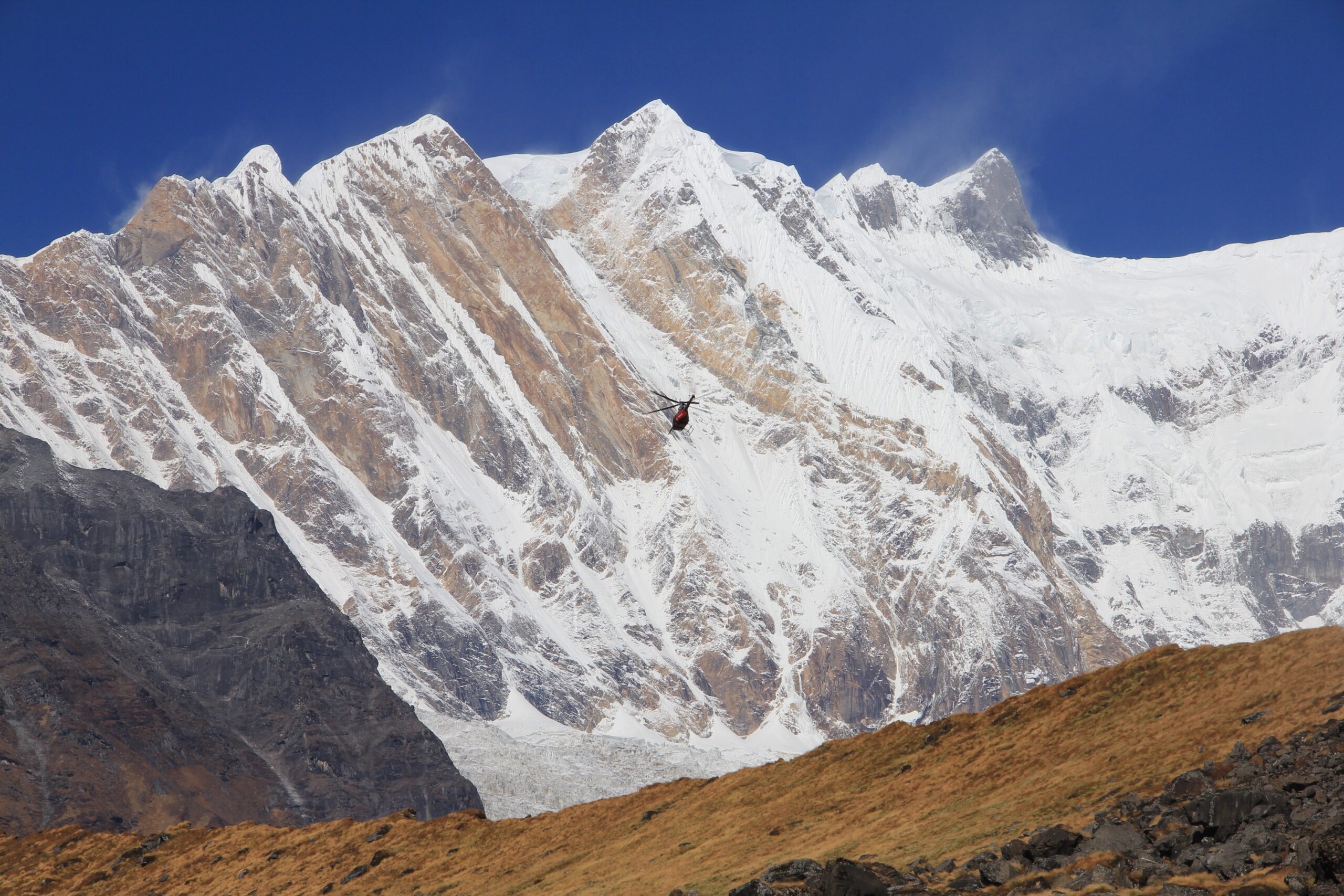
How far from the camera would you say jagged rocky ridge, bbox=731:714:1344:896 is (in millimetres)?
38344

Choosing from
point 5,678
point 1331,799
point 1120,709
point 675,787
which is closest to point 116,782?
point 5,678

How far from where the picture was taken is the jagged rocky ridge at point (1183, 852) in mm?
38344

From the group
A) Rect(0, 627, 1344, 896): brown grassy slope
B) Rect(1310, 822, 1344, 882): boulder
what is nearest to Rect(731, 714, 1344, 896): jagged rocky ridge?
Rect(1310, 822, 1344, 882): boulder

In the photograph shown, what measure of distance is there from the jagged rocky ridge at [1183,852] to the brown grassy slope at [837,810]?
2.75m

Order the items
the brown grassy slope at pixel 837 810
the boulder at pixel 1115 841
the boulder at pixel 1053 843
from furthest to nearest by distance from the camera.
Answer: the brown grassy slope at pixel 837 810, the boulder at pixel 1053 843, the boulder at pixel 1115 841

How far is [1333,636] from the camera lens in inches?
2235

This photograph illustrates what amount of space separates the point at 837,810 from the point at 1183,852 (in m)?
19.8

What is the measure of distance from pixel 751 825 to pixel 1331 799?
78.7ft

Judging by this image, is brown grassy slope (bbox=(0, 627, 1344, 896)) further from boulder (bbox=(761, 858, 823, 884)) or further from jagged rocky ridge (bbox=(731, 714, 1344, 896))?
boulder (bbox=(761, 858, 823, 884))

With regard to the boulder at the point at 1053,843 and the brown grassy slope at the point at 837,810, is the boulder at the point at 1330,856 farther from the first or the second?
the brown grassy slope at the point at 837,810

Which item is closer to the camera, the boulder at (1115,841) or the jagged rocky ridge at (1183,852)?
the jagged rocky ridge at (1183,852)

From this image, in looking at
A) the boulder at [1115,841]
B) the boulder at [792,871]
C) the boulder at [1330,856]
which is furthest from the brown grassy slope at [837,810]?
the boulder at [1330,856]

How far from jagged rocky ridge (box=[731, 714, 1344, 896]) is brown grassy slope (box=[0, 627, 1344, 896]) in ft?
9.02

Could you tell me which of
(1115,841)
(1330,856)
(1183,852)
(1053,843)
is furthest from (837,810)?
(1330,856)
